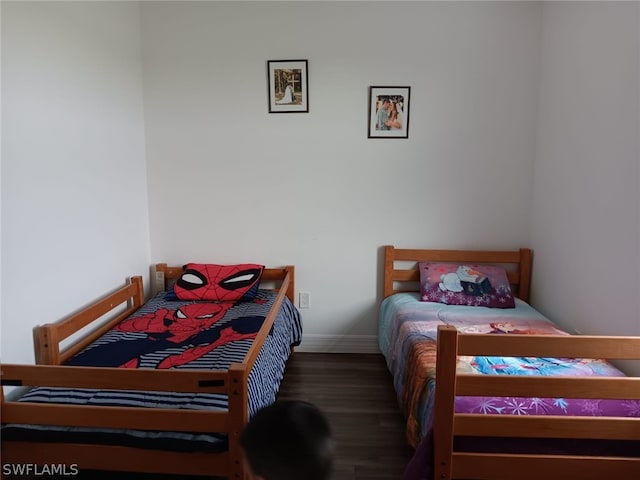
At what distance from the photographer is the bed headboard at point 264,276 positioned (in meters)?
2.89

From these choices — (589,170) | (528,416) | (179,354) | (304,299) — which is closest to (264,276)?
(304,299)

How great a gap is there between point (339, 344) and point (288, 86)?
6.03 feet

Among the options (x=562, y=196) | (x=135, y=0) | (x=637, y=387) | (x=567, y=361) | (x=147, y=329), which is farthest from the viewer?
(x=135, y=0)

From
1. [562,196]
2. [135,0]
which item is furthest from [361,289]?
[135,0]

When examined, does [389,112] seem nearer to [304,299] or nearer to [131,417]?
[304,299]

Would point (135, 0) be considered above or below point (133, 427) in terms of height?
above

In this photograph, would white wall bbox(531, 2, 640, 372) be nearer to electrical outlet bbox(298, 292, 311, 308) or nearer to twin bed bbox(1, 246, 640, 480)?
twin bed bbox(1, 246, 640, 480)

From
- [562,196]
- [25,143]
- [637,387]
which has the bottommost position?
Result: [637,387]

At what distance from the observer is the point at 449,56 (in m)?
2.72

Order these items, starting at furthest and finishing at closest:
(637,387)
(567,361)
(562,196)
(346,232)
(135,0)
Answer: (346,232)
(135,0)
(562,196)
(567,361)
(637,387)

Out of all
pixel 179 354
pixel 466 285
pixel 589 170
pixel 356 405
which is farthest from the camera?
pixel 466 285

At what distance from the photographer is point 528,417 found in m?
1.38

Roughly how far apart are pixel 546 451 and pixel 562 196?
155 cm

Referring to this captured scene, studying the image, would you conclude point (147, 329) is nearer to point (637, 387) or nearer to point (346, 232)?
point (346, 232)
